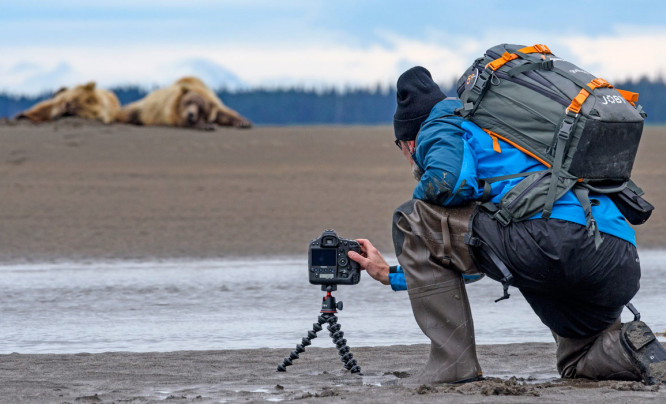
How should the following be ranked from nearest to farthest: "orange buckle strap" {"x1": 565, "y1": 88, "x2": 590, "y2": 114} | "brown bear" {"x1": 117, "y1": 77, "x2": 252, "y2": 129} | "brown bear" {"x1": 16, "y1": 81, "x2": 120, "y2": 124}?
"orange buckle strap" {"x1": 565, "y1": 88, "x2": 590, "y2": 114} → "brown bear" {"x1": 117, "y1": 77, "x2": 252, "y2": 129} → "brown bear" {"x1": 16, "y1": 81, "x2": 120, "y2": 124}

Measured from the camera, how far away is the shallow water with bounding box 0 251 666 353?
20.3 ft

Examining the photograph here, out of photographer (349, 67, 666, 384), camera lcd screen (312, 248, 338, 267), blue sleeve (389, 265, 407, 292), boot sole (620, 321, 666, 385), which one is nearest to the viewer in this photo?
photographer (349, 67, 666, 384)

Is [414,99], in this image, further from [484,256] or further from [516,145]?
[484,256]

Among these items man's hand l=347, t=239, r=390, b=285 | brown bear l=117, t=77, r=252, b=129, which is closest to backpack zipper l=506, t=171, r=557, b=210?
man's hand l=347, t=239, r=390, b=285

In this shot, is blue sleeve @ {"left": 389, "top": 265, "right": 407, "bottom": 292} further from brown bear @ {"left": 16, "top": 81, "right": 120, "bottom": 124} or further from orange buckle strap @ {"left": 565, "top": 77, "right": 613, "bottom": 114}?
brown bear @ {"left": 16, "top": 81, "right": 120, "bottom": 124}

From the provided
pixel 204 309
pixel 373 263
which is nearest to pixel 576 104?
pixel 373 263

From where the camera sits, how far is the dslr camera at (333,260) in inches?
189

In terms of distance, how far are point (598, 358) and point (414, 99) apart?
1357 mm

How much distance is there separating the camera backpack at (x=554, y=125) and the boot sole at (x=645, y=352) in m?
0.51

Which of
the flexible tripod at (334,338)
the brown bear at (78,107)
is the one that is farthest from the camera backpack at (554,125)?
the brown bear at (78,107)

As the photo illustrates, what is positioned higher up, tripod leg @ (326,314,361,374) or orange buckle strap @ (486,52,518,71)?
orange buckle strap @ (486,52,518,71)

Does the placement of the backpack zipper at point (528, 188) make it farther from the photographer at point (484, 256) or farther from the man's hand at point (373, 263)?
the man's hand at point (373, 263)

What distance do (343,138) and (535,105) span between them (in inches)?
581

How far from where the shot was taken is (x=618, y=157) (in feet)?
14.2
